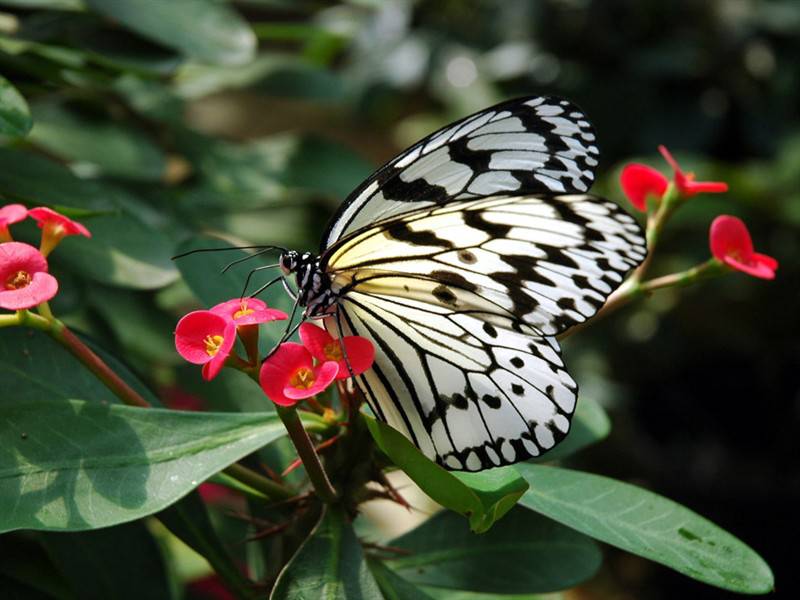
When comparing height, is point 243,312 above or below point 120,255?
above

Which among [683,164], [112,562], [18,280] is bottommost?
[683,164]

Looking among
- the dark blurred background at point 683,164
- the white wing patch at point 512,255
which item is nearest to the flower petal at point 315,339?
the white wing patch at point 512,255

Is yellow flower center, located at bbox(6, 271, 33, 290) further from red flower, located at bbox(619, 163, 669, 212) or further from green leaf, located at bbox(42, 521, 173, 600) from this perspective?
red flower, located at bbox(619, 163, 669, 212)

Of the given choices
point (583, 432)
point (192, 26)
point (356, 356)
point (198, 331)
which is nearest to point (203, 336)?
point (198, 331)

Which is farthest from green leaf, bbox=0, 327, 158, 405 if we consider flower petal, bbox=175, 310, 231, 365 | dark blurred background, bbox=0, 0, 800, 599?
dark blurred background, bbox=0, 0, 800, 599

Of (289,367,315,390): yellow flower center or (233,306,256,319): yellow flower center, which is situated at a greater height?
(233,306,256,319): yellow flower center

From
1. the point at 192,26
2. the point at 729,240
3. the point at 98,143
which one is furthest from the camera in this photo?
the point at 98,143

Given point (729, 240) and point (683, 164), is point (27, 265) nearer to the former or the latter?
point (729, 240)
